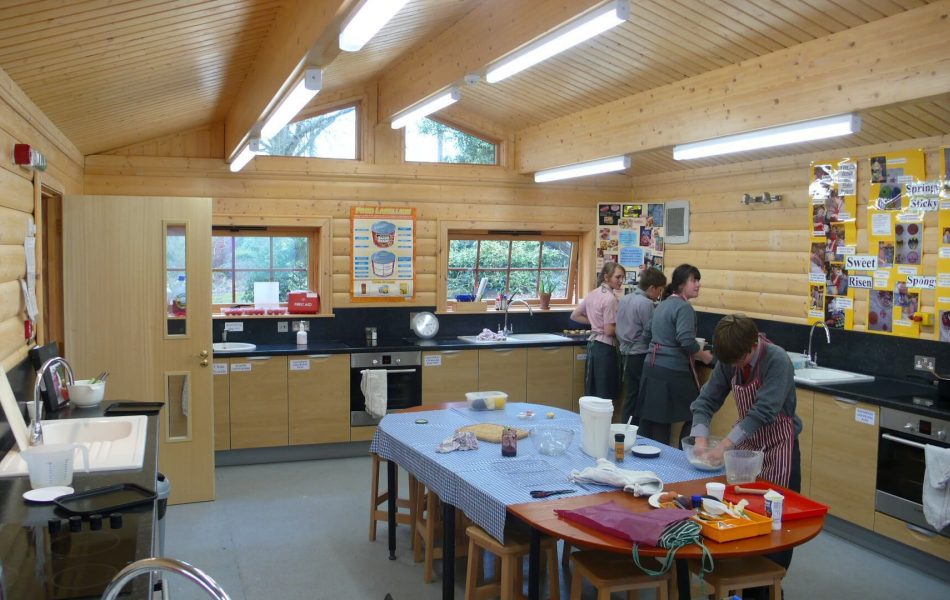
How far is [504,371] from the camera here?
286 inches

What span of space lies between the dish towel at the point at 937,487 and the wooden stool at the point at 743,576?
5.60 ft

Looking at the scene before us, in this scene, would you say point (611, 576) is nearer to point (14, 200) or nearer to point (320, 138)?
point (14, 200)

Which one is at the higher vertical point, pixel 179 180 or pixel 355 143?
pixel 355 143

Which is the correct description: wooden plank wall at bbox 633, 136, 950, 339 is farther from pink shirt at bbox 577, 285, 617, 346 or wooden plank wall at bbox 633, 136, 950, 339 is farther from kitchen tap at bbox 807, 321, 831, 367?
pink shirt at bbox 577, 285, 617, 346

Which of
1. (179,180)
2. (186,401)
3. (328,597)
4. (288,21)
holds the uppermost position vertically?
(288,21)

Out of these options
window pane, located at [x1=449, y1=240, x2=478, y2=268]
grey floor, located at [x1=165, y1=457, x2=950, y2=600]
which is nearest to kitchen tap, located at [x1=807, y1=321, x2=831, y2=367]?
grey floor, located at [x1=165, y1=457, x2=950, y2=600]

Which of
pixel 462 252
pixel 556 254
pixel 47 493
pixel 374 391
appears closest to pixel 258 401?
pixel 374 391

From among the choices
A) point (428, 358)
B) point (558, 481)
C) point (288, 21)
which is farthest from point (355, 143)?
point (558, 481)

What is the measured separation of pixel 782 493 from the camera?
126 inches

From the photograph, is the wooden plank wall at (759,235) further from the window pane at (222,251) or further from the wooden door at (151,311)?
the wooden door at (151,311)

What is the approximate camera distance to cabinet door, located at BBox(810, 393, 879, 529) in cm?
475

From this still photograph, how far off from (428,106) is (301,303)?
2379 mm

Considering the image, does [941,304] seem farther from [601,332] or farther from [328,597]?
[328,597]

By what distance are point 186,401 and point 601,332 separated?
3.62 m
